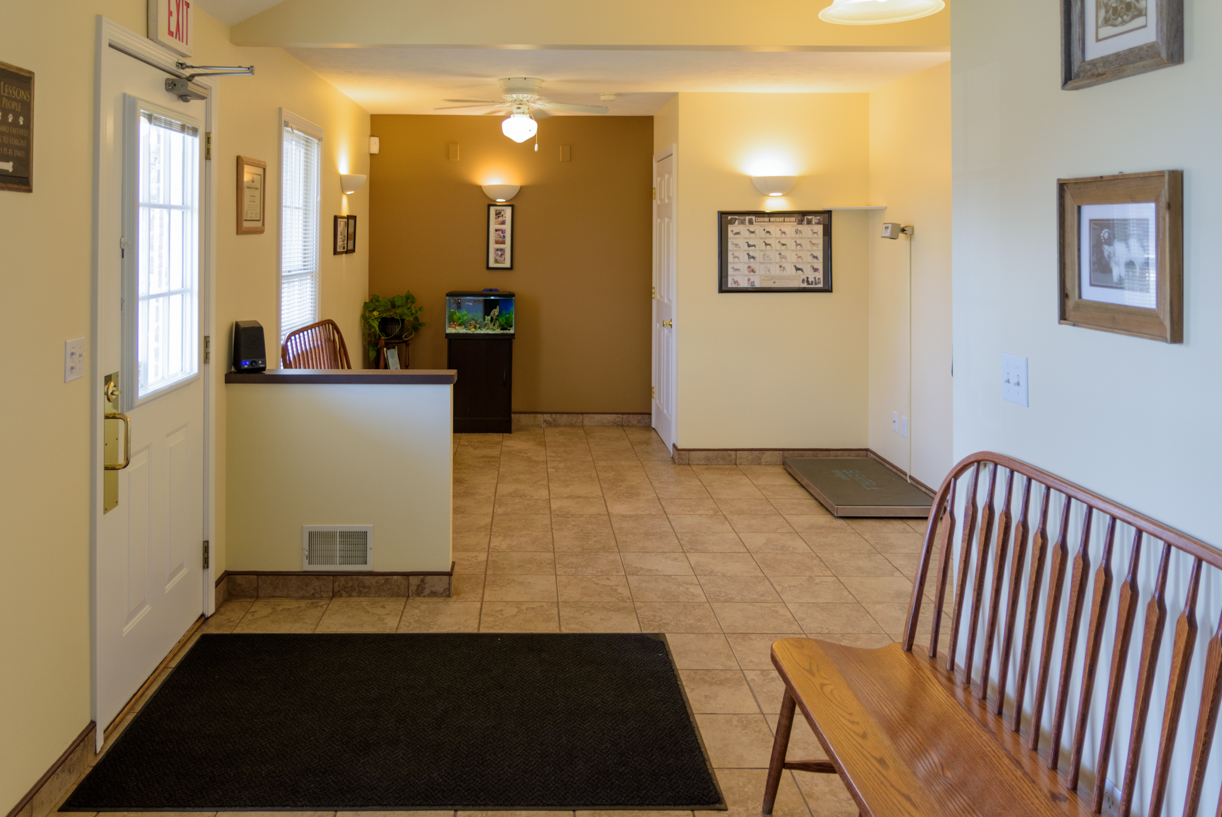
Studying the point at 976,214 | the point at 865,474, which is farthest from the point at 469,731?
the point at 865,474

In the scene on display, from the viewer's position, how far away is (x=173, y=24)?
10.9 ft

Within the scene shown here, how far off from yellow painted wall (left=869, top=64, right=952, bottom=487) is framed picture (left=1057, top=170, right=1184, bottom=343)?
3149mm

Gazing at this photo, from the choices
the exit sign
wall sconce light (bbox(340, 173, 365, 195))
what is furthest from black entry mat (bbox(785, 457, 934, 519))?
the exit sign

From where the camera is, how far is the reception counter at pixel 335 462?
405 centimetres

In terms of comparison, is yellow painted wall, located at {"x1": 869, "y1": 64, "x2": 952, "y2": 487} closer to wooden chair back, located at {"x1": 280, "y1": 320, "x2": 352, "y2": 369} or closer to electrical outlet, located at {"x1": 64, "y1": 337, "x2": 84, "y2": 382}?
wooden chair back, located at {"x1": 280, "y1": 320, "x2": 352, "y2": 369}

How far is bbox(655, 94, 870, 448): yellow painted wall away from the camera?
260 inches

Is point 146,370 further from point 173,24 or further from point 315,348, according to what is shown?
point 315,348

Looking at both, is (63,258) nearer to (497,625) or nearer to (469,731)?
(469,731)

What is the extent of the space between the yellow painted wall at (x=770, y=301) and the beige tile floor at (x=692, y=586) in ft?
2.19

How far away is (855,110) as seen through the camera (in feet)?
21.6

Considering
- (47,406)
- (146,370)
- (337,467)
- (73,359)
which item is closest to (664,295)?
(337,467)

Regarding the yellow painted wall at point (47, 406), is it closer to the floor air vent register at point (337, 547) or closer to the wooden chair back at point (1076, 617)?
the floor air vent register at point (337, 547)

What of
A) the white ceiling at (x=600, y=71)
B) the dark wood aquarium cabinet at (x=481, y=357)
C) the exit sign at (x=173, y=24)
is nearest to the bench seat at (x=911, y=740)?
the exit sign at (x=173, y=24)

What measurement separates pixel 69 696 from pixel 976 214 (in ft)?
9.05
